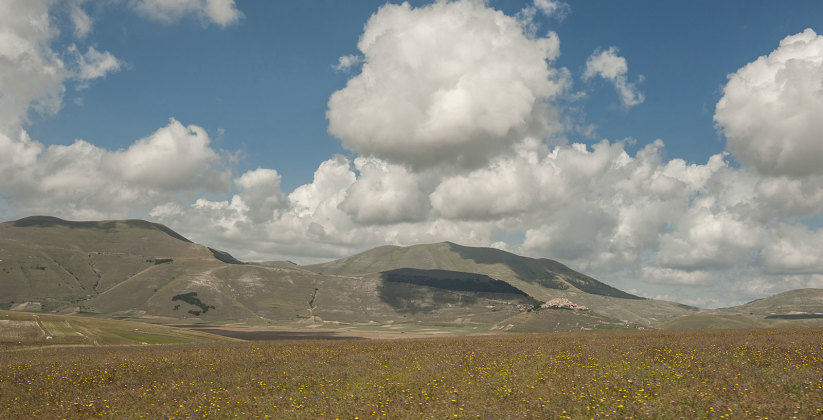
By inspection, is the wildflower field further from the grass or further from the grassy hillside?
the grass

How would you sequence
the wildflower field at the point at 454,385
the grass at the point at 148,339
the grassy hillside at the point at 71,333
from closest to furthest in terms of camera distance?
the wildflower field at the point at 454,385 < the grassy hillside at the point at 71,333 < the grass at the point at 148,339

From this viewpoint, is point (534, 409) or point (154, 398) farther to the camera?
point (154, 398)

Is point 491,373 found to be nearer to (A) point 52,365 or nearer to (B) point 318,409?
(B) point 318,409

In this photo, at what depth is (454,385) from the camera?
26.4 m

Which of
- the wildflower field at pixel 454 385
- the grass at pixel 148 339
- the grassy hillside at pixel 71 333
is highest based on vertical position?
the wildflower field at pixel 454 385

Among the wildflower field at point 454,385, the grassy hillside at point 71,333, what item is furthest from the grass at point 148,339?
the wildflower field at point 454,385

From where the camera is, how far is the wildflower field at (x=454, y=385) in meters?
20.9

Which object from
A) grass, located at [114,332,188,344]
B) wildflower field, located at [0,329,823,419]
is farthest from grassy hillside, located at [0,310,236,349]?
A: wildflower field, located at [0,329,823,419]

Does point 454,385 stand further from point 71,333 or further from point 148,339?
point 148,339

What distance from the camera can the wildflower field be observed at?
20.9m

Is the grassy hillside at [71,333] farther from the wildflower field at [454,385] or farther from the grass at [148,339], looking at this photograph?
the wildflower field at [454,385]

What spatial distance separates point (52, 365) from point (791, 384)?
50402mm

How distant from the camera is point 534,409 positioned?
21.0 metres

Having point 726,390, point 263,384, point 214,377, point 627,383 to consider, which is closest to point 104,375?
point 214,377
